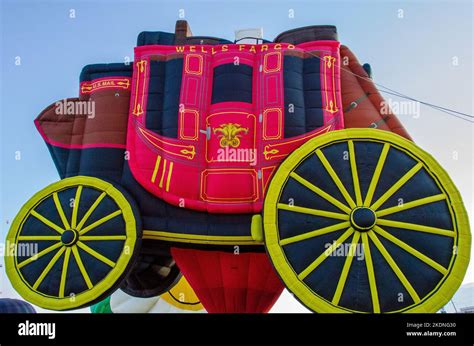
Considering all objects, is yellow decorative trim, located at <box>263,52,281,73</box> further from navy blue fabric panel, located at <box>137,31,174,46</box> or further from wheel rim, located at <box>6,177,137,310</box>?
wheel rim, located at <box>6,177,137,310</box>

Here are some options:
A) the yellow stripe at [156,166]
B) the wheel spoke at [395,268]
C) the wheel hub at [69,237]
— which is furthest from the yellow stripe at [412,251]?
the wheel hub at [69,237]

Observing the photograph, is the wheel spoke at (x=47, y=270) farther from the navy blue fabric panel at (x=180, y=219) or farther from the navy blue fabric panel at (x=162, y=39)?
the navy blue fabric panel at (x=162, y=39)

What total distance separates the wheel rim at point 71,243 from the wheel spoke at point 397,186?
4.79 metres

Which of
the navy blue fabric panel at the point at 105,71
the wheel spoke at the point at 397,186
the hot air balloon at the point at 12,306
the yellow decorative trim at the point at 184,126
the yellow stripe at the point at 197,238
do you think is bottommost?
the hot air balloon at the point at 12,306

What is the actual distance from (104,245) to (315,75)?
5.86m

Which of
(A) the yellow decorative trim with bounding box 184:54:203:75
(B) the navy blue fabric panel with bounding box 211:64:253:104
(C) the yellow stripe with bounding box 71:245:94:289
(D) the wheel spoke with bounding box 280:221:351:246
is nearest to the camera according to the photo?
(D) the wheel spoke with bounding box 280:221:351:246

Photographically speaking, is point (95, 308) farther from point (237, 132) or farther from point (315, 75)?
point (315, 75)

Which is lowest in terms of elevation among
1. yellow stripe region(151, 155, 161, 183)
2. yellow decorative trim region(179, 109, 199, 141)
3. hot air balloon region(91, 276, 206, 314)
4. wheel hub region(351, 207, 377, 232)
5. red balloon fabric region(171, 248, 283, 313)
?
hot air balloon region(91, 276, 206, 314)

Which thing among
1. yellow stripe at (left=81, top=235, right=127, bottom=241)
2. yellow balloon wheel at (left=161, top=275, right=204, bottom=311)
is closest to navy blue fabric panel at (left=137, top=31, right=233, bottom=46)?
yellow stripe at (left=81, top=235, right=127, bottom=241)

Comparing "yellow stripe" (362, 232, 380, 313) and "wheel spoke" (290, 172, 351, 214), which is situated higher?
"wheel spoke" (290, 172, 351, 214)

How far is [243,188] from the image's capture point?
1049 centimetres

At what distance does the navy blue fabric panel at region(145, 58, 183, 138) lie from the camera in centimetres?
1116

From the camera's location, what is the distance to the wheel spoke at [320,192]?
899 cm

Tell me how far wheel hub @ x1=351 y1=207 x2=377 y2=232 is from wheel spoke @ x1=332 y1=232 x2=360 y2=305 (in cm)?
15
